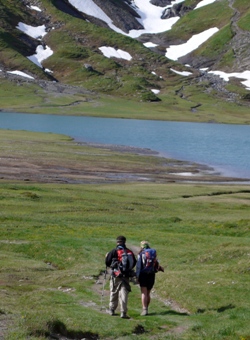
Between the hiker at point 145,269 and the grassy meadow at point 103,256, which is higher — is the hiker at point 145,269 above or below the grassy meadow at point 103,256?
above

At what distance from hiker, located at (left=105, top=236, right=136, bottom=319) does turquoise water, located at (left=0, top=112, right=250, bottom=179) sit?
246ft

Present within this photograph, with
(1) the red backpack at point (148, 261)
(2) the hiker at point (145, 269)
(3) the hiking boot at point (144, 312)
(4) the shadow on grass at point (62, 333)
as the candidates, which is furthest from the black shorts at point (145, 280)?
(4) the shadow on grass at point (62, 333)

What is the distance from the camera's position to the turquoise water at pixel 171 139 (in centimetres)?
11751

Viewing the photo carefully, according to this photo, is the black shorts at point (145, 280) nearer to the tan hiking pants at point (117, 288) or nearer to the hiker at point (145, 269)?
the hiker at point (145, 269)

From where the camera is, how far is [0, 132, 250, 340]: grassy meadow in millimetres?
20891

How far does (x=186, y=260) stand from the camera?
114ft

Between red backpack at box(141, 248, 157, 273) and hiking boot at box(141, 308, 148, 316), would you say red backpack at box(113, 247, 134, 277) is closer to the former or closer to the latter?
red backpack at box(141, 248, 157, 273)

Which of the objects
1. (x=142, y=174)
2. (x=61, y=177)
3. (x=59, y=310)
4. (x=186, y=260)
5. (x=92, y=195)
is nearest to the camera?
(x=59, y=310)

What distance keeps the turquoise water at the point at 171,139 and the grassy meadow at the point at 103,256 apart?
130 feet

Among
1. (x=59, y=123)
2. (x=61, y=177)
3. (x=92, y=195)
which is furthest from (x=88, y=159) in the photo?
(x=59, y=123)

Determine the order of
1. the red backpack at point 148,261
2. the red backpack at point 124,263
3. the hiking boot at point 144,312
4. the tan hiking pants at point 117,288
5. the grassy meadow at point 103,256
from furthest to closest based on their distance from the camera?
1. the hiking boot at point 144,312
2. the red backpack at point 148,261
3. the tan hiking pants at point 117,288
4. the red backpack at point 124,263
5. the grassy meadow at point 103,256

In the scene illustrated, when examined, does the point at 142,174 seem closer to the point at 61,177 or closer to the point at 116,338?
the point at 61,177

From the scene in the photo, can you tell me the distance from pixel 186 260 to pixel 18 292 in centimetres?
1232

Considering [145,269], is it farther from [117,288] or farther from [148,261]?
[117,288]
